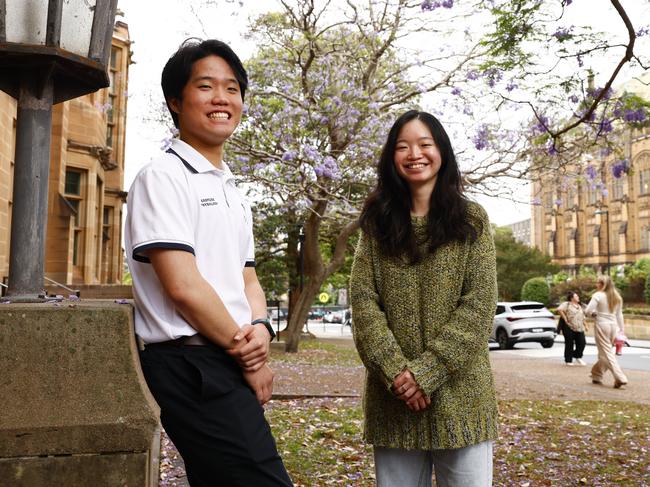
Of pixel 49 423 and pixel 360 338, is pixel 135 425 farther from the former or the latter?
pixel 360 338

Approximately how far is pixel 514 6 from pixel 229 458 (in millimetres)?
7201

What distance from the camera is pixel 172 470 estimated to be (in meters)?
5.64

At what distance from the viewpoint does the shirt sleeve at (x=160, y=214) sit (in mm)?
1948

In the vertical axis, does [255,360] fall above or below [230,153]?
below

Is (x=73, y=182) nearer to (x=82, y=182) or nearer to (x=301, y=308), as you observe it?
(x=82, y=182)

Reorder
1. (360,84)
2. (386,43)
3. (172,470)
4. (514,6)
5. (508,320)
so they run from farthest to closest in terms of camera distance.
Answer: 1. (508,320)
2. (360,84)
3. (386,43)
4. (514,6)
5. (172,470)

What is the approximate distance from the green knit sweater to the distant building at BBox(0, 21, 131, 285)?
779 cm

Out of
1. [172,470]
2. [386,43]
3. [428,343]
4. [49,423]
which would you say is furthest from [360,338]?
[386,43]

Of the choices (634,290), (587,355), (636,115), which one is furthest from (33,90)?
(634,290)

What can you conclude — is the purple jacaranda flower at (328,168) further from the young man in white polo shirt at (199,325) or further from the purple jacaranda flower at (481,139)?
the young man in white polo shirt at (199,325)

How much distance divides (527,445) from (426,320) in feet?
16.5

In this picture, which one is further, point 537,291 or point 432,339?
point 537,291

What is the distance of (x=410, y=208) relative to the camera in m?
3.00

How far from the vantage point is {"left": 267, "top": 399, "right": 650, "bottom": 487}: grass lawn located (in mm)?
5844
